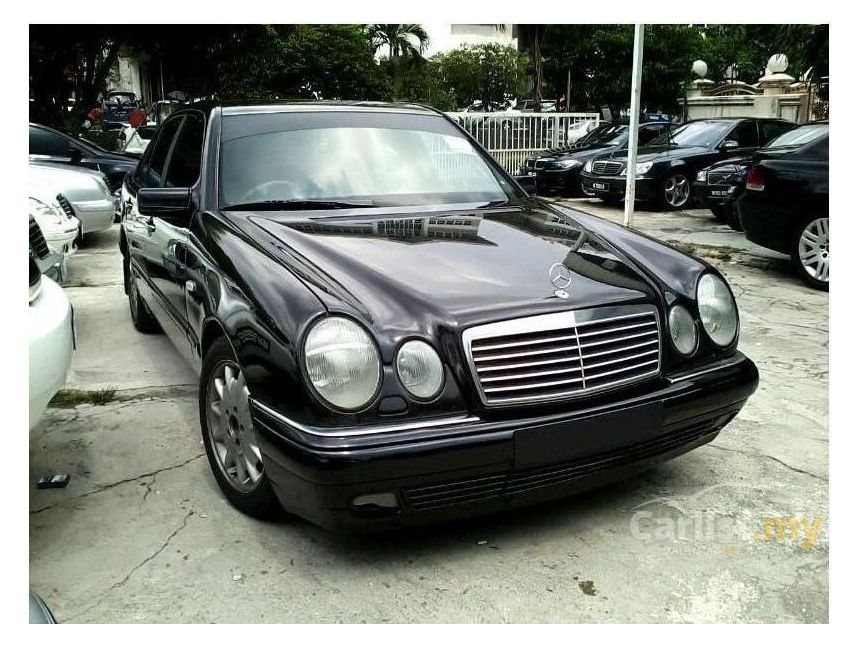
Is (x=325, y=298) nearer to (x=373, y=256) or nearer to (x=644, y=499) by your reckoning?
(x=373, y=256)

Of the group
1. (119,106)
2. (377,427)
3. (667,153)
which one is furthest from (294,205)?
(119,106)

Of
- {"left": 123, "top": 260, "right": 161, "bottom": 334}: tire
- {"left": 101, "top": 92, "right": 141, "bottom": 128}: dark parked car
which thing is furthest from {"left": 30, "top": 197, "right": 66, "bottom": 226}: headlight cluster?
{"left": 101, "top": 92, "right": 141, "bottom": 128}: dark parked car

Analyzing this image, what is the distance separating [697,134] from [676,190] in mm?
1159

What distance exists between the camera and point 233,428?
9.76 feet

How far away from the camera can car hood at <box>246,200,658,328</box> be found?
258cm

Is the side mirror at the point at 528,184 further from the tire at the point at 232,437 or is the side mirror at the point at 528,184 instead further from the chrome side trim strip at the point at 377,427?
the chrome side trim strip at the point at 377,427

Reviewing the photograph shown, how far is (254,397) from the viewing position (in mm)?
2598

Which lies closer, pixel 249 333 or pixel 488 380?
pixel 488 380

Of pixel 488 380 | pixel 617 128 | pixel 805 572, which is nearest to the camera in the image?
pixel 488 380

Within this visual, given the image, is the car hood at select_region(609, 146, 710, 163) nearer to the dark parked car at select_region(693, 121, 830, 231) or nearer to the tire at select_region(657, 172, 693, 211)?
the tire at select_region(657, 172, 693, 211)

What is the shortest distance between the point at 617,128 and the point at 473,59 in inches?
632

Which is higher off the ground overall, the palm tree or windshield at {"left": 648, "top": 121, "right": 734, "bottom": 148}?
the palm tree

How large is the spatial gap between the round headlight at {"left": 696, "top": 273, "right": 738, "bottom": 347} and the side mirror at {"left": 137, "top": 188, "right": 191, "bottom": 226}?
7.11 feet
